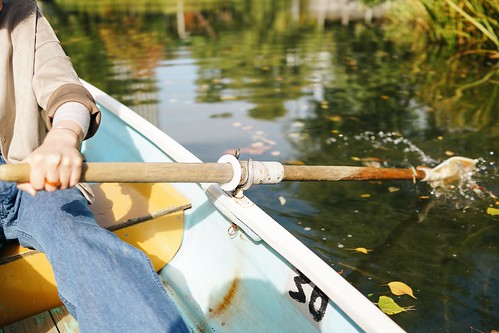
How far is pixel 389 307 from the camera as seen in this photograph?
2561 mm

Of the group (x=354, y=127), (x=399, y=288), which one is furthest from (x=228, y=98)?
(x=399, y=288)

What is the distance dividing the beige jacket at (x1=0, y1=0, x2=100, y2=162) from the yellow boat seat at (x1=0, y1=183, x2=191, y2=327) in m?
0.47

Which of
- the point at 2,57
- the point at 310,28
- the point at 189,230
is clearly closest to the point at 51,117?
the point at 2,57

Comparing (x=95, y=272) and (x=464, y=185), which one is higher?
(x=95, y=272)

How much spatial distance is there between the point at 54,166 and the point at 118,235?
97 centimetres

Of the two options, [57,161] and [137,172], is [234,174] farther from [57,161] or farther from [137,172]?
[57,161]

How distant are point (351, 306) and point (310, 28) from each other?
1426 centimetres

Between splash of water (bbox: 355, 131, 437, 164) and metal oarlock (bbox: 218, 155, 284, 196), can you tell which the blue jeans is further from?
splash of water (bbox: 355, 131, 437, 164)

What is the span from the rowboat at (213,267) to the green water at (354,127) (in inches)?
37.8

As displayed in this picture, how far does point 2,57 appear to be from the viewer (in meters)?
1.77

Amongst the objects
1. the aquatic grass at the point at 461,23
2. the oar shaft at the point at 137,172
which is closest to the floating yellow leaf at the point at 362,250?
the oar shaft at the point at 137,172

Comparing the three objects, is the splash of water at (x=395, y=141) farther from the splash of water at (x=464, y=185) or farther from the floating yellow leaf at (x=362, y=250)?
the floating yellow leaf at (x=362, y=250)

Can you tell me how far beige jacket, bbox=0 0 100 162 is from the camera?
1.77m

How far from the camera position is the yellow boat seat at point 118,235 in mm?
1961
